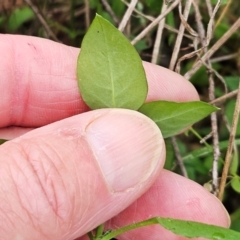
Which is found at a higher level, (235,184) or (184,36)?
(184,36)

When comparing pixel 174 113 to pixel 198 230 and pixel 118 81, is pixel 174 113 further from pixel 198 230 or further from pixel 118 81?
pixel 198 230

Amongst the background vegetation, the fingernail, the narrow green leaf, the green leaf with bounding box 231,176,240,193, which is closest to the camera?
the narrow green leaf

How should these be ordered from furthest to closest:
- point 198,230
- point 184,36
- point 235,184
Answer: point 184,36
point 235,184
point 198,230

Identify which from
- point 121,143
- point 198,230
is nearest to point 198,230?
point 198,230

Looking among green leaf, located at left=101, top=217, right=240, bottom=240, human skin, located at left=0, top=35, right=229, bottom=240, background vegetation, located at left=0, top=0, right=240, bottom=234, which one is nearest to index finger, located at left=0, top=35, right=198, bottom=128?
human skin, located at left=0, top=35, right=229, bottom=240

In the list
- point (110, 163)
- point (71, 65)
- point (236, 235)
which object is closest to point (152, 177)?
point (110, 163)

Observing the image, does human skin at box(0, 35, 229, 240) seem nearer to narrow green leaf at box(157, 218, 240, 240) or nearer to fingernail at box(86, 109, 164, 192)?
fingernail at box(86, 109, 164, 192)

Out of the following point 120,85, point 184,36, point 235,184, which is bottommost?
point 235,184
